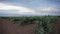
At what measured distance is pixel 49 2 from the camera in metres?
1.81

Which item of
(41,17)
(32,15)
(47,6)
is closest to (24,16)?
(32,15)

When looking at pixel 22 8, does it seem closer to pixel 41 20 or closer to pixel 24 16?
pixel 24 16

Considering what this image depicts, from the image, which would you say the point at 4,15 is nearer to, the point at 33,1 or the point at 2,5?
the point at 2,5

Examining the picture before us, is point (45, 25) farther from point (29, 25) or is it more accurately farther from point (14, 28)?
point (14, 28)

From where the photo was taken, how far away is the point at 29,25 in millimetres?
1798

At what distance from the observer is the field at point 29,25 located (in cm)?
173

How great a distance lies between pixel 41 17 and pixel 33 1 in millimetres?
259

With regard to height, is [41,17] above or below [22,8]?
below

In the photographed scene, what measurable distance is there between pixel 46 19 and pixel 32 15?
20 cm

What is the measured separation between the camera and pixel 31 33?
1.78 meters

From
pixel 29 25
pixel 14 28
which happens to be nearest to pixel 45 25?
pixel 29 25

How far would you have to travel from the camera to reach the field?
1728mm

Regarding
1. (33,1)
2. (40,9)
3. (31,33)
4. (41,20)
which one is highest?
(33,1)

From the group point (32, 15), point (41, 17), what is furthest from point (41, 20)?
point (32, 15)
